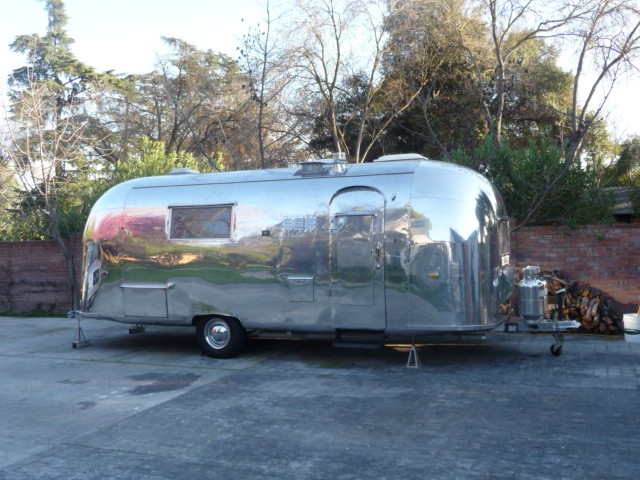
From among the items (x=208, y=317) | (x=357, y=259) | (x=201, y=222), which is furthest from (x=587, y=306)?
(x=201, y=222)

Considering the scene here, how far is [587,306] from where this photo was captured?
11.7 metres

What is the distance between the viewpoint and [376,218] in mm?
9414

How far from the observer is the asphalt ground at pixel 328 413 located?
580cm

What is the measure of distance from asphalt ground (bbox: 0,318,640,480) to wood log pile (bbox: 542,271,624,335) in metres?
0.38

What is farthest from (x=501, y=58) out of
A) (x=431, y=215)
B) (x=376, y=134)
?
(x=431, y=215)

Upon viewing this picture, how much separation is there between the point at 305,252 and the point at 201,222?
1.89 m

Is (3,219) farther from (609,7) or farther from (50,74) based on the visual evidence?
(609,7)

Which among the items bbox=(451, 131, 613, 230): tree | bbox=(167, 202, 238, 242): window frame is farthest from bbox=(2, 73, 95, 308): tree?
bbox=(451, 131, 613, 230): tree

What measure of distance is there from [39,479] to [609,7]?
607 inches

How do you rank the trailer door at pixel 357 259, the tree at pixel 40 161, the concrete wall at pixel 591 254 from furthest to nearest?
the tree at pixel 40 161, the concrete wall at pixel 591 254, the trailer door at pixel 357 259

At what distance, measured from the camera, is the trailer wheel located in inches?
414

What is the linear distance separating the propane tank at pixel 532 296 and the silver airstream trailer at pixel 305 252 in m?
0.43

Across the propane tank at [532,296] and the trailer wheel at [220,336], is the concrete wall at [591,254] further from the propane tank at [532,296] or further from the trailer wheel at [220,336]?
the trailer wheel at [220,336]

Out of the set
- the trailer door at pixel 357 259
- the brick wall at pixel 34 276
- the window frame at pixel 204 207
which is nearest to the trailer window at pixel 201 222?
the window frame at pixel 204 207
